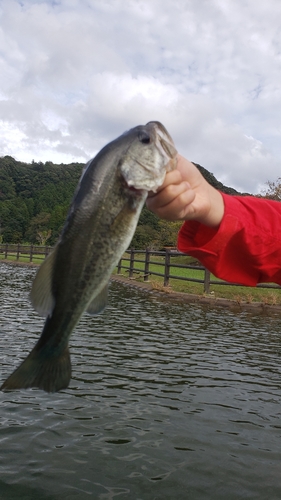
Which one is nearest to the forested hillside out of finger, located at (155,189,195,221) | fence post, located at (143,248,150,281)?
fence post, located at (143,248,150,281)

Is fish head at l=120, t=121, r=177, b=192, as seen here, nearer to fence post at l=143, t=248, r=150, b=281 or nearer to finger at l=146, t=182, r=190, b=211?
finger at l=146, t=182, r=190, b=211

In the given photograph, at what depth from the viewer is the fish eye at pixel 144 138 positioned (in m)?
1.59

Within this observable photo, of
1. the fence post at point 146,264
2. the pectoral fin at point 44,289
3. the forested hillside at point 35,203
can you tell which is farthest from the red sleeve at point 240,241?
the forested hillside at point 35,203

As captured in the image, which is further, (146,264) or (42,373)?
(146,264)

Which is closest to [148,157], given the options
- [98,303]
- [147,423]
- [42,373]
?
[98,303]

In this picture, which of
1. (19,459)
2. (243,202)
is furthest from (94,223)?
(19,459)

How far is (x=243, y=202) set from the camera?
2.04m

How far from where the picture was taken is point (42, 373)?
161 centimetres

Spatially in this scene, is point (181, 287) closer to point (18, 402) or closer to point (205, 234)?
point (18, 402)

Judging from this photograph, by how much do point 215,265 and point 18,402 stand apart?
3.81m

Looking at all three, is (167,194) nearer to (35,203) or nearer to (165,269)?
(165,269)

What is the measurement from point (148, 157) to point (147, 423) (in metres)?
3.68

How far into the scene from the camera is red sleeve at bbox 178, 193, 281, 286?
194cm

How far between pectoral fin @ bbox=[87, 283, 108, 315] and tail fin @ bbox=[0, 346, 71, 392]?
176 mm
